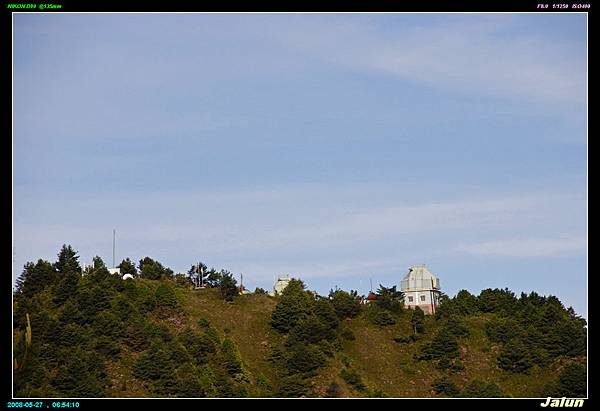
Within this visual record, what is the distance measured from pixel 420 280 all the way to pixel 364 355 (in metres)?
28.0

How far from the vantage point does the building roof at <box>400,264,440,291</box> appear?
124 meters

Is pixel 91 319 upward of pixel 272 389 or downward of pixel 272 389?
upward

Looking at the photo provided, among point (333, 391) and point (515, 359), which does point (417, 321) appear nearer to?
point (515, 359)

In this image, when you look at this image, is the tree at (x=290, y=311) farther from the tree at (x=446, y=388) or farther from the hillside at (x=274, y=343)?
the tree at (x=446, y=388)

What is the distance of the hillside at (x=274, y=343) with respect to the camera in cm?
8406

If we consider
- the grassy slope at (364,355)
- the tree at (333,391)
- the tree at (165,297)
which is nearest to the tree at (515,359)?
the grassy slope at (364,355)

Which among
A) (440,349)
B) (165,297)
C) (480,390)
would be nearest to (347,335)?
(440,349)

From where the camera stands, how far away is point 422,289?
Answer: 406ft

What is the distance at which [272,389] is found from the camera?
88.6 meters

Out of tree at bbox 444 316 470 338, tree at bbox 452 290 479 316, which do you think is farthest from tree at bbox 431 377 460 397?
tree at bbox 452 290 479 316
